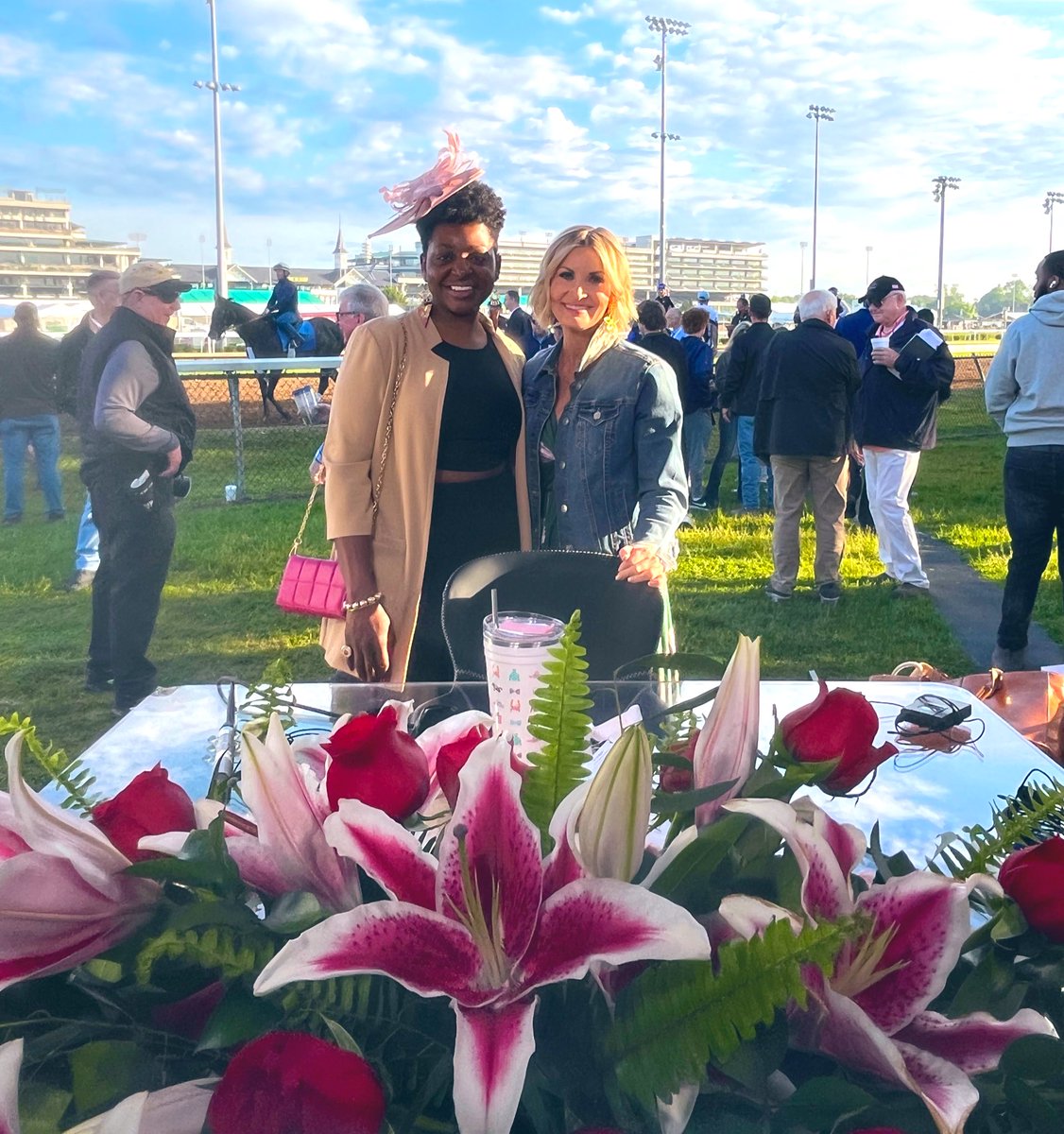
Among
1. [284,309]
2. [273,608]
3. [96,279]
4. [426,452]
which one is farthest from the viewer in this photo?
[284,309]

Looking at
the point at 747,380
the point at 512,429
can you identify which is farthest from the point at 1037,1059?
the point at 747,380

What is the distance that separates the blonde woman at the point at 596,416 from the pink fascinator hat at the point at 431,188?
14.1 inches

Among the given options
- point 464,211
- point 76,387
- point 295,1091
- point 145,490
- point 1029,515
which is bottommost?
point 1029,515

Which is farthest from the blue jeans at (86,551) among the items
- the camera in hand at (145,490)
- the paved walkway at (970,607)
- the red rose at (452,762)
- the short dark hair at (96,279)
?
the red rose at (452,762)

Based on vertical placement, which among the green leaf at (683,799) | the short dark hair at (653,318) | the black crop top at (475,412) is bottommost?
the green leaf at (683,799)

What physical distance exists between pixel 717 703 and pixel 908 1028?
200 mm

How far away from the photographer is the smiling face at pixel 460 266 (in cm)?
245

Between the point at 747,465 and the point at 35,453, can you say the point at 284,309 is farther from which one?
the point at 747,465

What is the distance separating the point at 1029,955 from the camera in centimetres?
63

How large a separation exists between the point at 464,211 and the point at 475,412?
1.47 feet

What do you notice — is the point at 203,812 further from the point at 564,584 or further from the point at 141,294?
the point at 141,294

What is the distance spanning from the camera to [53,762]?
30.1 inches

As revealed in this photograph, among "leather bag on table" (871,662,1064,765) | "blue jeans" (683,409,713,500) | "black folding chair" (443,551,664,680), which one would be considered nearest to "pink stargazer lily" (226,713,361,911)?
"black folding chair" (443,551,664,680)

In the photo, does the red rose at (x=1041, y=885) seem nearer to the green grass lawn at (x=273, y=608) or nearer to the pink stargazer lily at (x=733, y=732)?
the pink stargazer lily at (x=733, y=732)
